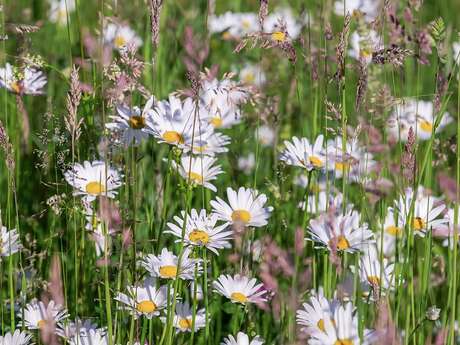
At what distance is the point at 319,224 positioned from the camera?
146cm

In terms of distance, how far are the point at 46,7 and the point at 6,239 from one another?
1.64 meters

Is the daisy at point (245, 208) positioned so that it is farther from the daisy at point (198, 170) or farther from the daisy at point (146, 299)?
the daisy at point (146, 299)

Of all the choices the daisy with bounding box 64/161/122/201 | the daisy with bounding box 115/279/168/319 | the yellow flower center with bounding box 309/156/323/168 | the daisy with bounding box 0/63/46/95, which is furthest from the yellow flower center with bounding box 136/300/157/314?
the daisy with bounding box 0/63/46/95

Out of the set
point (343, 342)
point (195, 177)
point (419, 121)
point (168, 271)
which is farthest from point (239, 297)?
point (419, 121)

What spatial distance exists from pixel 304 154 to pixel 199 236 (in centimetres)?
37

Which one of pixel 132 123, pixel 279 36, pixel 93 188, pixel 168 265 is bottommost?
pixel 168 265

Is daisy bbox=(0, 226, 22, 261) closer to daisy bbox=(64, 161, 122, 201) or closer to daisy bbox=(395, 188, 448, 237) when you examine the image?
daisy bbox=(64, 161, 122, 201)

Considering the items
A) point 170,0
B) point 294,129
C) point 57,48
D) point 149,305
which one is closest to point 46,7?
point 57,48

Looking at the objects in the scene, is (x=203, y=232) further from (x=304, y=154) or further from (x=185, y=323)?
(x=304, y=154)

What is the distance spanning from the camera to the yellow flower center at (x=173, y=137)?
5.17ft

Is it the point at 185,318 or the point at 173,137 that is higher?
the point at 173,137

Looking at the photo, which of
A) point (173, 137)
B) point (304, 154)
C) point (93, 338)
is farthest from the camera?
point (304, 154)

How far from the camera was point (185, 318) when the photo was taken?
151cm

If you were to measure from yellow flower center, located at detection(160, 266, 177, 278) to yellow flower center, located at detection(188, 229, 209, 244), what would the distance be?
6cm
